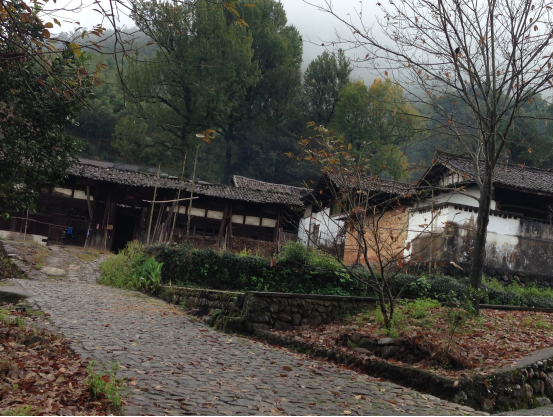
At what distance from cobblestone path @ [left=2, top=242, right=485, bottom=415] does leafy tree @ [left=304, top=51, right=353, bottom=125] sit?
1400 inches

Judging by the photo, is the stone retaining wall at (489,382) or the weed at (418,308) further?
the weed at (418,308)

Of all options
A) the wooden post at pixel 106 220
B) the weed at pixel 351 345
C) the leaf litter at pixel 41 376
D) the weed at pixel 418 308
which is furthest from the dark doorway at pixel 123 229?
the weed at pixel 351 345

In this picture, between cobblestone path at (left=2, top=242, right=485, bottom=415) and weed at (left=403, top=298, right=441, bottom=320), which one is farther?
weed at (left=403, top=298, right=441, bottom=320)

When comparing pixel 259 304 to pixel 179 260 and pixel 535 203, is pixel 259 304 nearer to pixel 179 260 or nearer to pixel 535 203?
pixel 179 260

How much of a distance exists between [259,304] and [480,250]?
14.7ft

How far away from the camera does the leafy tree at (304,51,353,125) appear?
141 ft

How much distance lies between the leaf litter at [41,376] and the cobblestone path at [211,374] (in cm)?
32

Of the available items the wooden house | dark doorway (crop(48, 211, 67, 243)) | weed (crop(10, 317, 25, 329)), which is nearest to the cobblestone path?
weed (crop(10, 317, 25, 329))

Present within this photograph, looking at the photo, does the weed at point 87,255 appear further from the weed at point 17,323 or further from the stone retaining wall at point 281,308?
the weed at point 17,323

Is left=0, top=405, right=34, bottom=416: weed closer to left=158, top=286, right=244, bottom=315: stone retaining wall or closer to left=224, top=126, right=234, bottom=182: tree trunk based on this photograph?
left=158, top=286, right=244, bottom=315: stone retaining wall

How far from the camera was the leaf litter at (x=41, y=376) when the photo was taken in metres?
3.71

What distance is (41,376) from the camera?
4.53 metres

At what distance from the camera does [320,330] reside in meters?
8.99

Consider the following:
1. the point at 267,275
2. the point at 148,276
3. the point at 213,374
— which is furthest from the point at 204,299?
the point at 213,374
